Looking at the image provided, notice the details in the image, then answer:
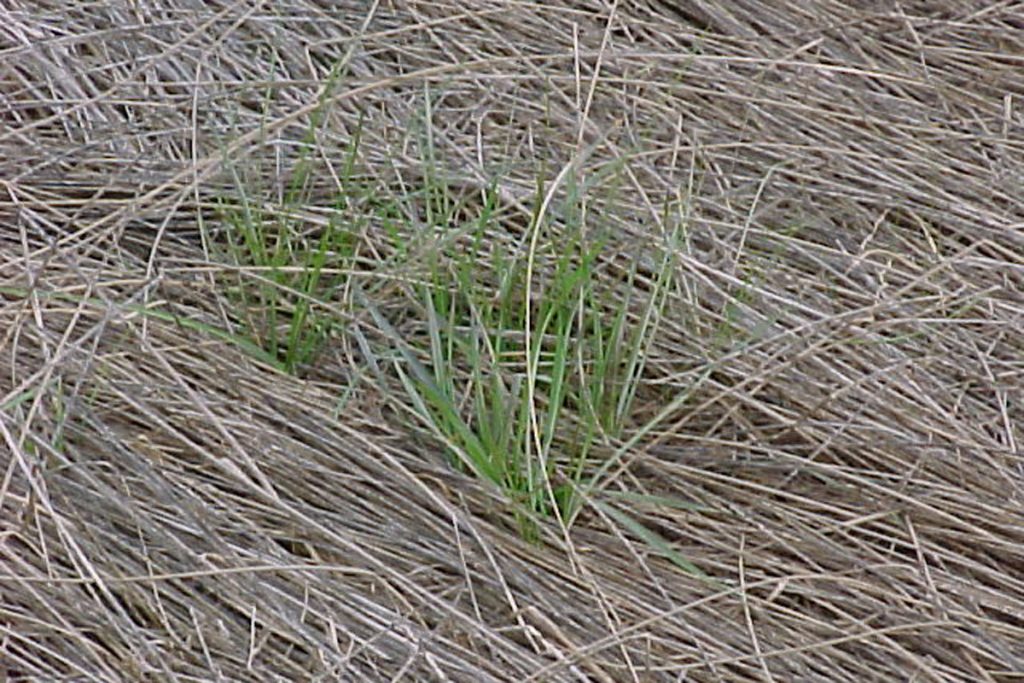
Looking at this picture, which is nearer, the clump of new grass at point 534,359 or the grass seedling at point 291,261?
the clump of new grass at point 534,359

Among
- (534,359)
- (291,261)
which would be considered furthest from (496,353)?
(291,261)

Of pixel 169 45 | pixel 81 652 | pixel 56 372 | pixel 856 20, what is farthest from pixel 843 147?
pixel 81 652

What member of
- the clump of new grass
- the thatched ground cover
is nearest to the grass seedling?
the thatched ground cover

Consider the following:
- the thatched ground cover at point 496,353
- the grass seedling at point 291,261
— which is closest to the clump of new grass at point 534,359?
the thatched ground cover at point 496,353

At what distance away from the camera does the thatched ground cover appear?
1.43m

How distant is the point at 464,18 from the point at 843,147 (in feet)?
1.87

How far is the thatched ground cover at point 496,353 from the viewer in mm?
1430

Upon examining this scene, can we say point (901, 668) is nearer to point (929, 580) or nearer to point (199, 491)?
point (929, 580)

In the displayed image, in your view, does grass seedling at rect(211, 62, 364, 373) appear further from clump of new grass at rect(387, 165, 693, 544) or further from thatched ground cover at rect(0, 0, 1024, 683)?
clump of new grass at rect(387, 165, 693, 544)

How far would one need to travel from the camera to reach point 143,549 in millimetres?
1459

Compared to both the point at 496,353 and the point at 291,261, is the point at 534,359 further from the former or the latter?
the point at 291,261

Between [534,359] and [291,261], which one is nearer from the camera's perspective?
[534,359]

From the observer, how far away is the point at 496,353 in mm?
1596

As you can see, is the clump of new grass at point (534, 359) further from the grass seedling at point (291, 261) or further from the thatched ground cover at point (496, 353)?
the grass seedling at point (291, 261)
